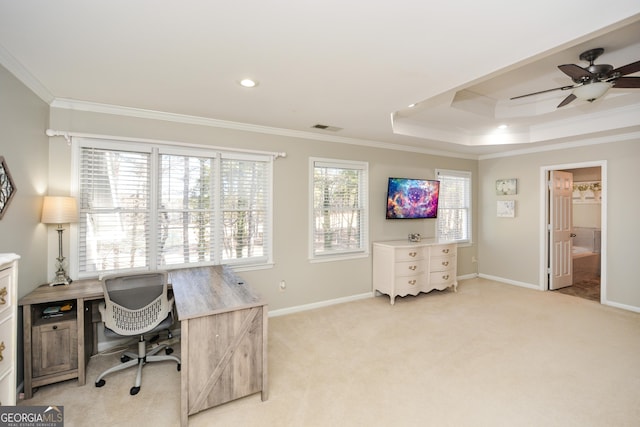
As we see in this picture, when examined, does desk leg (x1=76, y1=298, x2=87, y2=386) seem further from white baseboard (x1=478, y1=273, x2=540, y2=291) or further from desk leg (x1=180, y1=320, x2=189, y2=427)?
white baseboard (x1=478, y1=273, x2=540, y2=291)

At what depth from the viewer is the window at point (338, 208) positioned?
4141mm

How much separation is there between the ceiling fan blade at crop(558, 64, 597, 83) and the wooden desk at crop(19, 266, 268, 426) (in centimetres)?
292

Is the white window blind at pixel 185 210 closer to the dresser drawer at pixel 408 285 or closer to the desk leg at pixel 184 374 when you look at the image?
the desk leg at pixel 184 374

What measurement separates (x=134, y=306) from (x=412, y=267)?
140 inches

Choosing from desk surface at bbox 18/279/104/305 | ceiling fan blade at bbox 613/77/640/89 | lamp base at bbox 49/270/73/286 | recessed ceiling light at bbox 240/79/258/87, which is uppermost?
recessed ceiling light at bbox 240/79/258/87

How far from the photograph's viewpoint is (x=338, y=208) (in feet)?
14.2

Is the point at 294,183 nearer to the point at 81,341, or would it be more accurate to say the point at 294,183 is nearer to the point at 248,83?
the point at 248,83

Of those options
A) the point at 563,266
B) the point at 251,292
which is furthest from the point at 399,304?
the point at 563,266

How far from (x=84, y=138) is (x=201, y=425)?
2800 millimetres

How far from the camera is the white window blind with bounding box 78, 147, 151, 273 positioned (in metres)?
2.88

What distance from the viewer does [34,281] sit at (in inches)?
97.1

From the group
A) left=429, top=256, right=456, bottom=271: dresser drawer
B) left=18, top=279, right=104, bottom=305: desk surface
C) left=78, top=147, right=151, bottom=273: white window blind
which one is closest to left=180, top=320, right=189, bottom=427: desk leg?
left=18, top=279, right=104, bottom=305: desk surface

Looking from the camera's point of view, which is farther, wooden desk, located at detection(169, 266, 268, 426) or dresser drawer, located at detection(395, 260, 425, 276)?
dresser drawer, located at detection(395, 260, 425, 276)

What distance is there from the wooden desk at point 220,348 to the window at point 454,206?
14.0 feet
